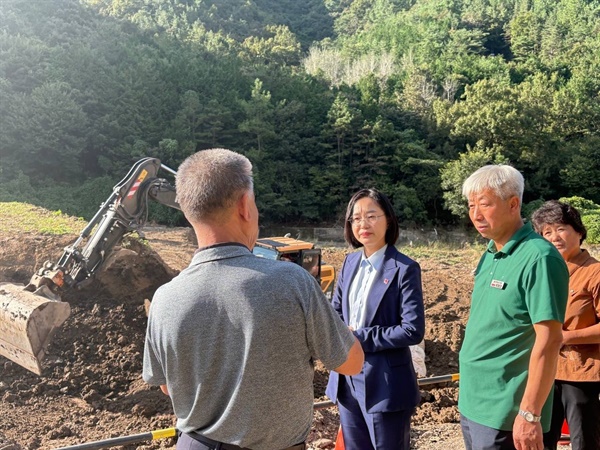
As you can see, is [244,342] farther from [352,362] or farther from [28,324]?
[28,324]

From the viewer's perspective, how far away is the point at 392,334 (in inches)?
91.8

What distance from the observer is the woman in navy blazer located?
233 cm

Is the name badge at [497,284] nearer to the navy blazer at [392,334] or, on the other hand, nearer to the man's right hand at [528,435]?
the navy blazer at [392,334]

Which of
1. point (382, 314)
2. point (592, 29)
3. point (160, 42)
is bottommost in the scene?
point (382, 314)

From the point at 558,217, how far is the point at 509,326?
1.05 m

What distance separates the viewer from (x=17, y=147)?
82.5 ft

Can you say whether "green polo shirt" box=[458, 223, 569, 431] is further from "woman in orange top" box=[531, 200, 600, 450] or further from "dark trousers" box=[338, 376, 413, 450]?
"woman in orange top" box=[531, 200, 600, 450]

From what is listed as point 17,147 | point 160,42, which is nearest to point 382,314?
point 17,147

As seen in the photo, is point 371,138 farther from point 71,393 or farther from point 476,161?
point 71,393

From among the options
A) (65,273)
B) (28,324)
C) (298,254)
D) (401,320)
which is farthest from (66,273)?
(401,320)

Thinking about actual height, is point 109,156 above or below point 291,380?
above

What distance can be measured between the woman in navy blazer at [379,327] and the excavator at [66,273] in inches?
139

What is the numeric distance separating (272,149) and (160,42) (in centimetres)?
1576

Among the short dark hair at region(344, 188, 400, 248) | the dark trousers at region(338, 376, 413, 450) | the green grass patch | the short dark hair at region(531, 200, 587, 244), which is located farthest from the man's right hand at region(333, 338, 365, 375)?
the green grass patch
